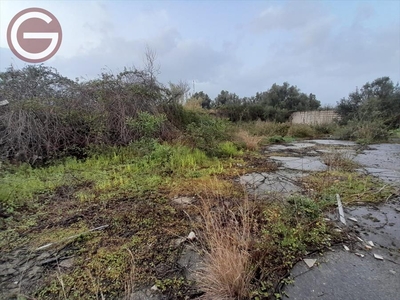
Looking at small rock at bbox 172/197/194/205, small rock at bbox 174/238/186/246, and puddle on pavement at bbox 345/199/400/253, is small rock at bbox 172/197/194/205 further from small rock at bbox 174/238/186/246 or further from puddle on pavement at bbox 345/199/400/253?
puddle on pavement at bbox 345/199/400/253

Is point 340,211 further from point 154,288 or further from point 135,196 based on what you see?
point 135,196

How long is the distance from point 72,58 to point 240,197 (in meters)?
7.10

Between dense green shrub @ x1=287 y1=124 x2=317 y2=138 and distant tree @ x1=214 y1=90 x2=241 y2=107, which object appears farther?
distant tree @ x1=214 y1=90 x2=241 y2=107

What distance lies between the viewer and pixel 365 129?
25.5 feet

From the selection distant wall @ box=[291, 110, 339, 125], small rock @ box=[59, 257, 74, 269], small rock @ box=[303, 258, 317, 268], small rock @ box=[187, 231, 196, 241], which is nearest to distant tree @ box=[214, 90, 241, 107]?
distant wall @ box=[291, 110, 339, 125]

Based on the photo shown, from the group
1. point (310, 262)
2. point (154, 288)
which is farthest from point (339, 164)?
point (154, 288)

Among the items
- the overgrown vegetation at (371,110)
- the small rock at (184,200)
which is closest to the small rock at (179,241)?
the small rock at (184,200)

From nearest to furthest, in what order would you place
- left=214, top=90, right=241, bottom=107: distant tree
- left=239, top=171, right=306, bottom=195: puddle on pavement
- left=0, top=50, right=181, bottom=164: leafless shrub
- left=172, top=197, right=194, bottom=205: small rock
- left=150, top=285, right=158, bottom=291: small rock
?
left=150, top=285, right=158, bottom=291: small rock
left=172, top=197, right=194, bottom=205: small rock
left=239, top=171, right=306, bottom=195: puddle on pavement
left=0, top=50, right=181, bottom=164: leafless shrub
left=214, top=90, right=241, bottom=107: distant tree

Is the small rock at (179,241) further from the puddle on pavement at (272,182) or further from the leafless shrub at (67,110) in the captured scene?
the leafless shrub at (67,110)

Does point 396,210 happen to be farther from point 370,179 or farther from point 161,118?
point 161,118

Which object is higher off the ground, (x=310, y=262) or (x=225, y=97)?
(x=225, y=97)
